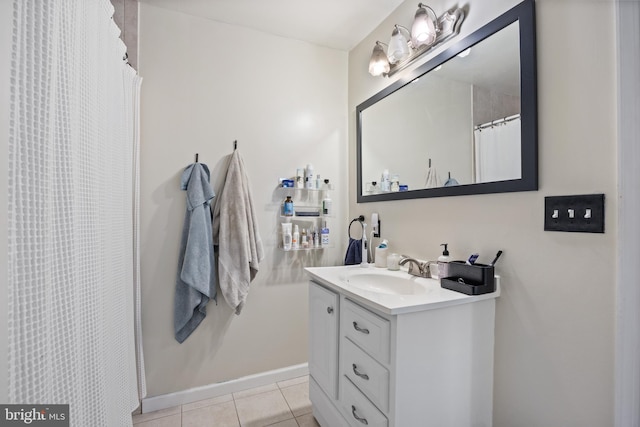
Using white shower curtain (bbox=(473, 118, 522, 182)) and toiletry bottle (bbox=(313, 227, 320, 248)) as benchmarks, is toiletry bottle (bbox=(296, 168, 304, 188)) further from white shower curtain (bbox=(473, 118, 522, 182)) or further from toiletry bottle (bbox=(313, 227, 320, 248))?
white shower curtain (bbox=(473, 118, 522, 182))

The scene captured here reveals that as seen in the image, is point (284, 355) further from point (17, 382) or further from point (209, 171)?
point (17, 382)

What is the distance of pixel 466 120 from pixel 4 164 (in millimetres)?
1555

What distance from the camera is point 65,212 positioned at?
0.74 m

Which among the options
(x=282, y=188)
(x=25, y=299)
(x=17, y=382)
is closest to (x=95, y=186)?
(x=25, y=299)

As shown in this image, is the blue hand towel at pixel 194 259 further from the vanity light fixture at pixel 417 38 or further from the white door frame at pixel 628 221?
the white door frame at pixel 628 221

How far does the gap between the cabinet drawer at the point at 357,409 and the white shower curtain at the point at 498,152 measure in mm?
1031

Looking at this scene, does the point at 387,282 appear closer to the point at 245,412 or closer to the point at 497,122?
the point at 497,122

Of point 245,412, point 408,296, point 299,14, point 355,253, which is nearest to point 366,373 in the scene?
point 408,296

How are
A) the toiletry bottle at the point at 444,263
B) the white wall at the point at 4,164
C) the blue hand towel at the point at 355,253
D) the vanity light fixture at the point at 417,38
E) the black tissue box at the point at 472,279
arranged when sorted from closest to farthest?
the white wall at the point at 4,164 < the black tissue box at the point at 472,279 < the toiletry bottle at the point at 444,263 < the vanity light fixture at the point at 417,38 < the blue hand towel at the point at 355,253

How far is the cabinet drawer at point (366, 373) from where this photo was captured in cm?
98

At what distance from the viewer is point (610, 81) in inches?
32.1

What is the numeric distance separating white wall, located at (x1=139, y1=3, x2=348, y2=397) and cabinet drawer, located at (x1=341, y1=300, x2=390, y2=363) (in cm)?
89

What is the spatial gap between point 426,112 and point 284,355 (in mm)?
1877

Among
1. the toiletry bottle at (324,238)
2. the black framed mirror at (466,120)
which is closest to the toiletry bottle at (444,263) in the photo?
the black framed mirror at (466,120)
